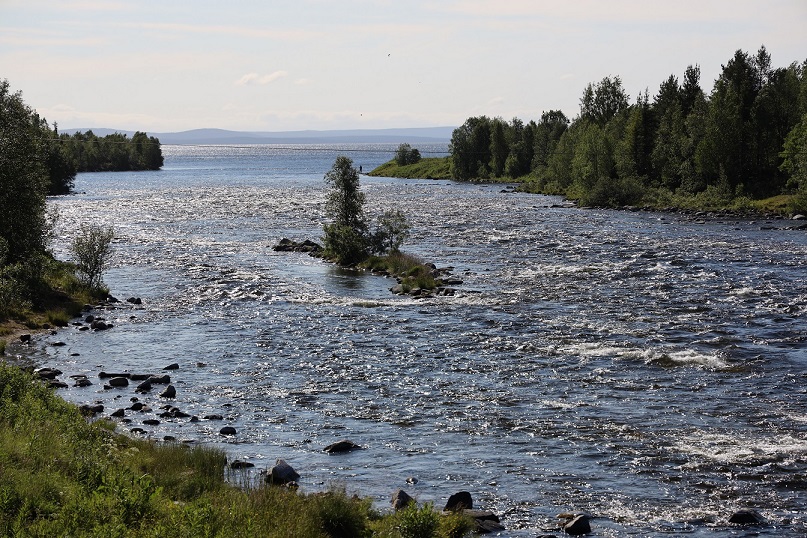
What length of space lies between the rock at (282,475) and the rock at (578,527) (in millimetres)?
6916

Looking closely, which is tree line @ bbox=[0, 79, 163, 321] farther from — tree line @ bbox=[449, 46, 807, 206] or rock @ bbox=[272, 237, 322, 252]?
tree line @ bbox=[449, 46, 807, 206]

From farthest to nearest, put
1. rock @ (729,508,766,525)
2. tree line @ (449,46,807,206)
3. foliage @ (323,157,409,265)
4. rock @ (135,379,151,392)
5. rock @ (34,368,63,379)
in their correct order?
tree line @ (449,46,807,206) < foliage @ (323,157,409,265) < rock @ (34,368,63,379) < rock @ (135,379,151,392) < rock @ (729,508,766,525)

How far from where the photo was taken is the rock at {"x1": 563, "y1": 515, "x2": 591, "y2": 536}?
711 inches

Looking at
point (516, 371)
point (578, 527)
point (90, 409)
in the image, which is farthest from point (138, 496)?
point (516, 371)

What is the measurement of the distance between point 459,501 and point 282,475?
15.1 feet

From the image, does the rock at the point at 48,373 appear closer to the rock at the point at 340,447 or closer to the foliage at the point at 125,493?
the foliage at the point at 125,493

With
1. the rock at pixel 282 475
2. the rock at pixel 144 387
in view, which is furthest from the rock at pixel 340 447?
the rock at pixel 144 387

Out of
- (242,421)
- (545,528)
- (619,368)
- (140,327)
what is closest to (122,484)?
(545,528)

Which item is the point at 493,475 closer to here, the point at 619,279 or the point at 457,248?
the point at 619,279

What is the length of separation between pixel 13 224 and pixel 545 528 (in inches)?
1442

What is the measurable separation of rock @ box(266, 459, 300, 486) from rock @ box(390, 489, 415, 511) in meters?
2.83

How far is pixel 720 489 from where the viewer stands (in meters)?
20.7

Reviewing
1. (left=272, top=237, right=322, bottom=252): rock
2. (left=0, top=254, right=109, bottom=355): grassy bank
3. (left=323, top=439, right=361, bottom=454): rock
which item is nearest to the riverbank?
(left=272, top=237, right=322, bottom=252): rock

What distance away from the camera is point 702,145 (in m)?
106
